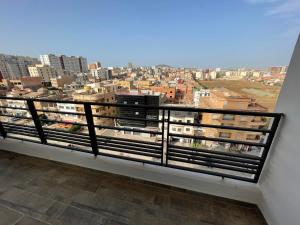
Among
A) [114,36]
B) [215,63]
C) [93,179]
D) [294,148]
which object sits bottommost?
[93,179]

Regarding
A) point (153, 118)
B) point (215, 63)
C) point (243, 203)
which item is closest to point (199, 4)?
point (215, 63)

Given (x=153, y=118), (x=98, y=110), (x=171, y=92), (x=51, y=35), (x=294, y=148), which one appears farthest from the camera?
(x=51, y=35)

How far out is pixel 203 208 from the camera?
1243mm

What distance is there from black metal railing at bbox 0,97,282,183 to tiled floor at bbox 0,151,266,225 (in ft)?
0.91

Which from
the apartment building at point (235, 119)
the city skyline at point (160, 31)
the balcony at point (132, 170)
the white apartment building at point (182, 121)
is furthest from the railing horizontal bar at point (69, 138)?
the city skyline at point (160, 31)

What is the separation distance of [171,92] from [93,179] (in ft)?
5.55

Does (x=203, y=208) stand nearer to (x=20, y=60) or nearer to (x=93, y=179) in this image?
(x=93, y=179)

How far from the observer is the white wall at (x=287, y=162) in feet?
2.83

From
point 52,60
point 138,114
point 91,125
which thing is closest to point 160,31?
point 138,114

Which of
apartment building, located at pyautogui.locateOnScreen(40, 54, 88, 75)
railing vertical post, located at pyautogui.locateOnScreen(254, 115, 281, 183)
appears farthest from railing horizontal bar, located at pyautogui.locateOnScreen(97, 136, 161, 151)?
apartment building, located at pyautogui.locateOnScreen(40, 54, 88, 75)

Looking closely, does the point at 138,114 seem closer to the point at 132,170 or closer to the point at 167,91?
the point at 132,170

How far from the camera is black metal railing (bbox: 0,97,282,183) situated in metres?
1.19

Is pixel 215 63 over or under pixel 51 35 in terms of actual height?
under

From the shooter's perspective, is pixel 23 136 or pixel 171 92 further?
pixel 171 92
